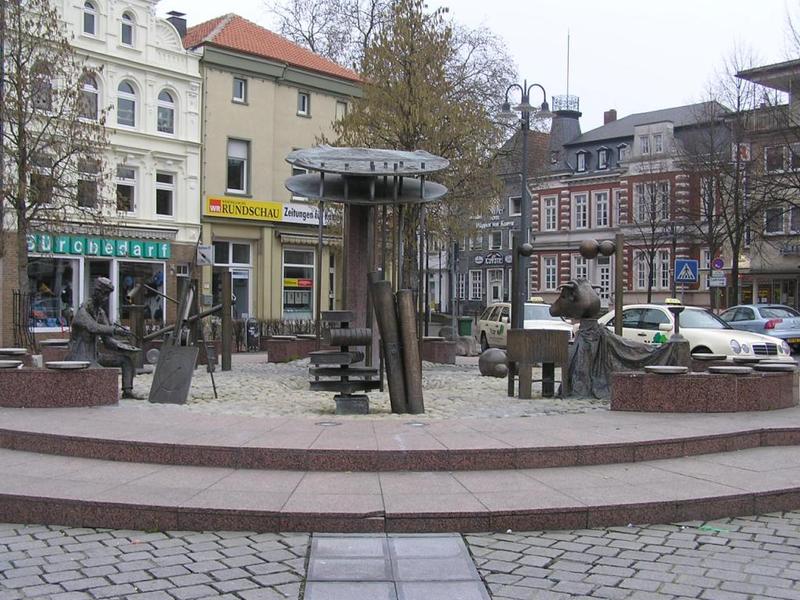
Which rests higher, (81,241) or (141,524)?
(81,241)

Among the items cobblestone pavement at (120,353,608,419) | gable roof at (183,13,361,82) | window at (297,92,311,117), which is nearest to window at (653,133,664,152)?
gable roof at (183,13,361,82)

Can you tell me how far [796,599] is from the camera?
4.72 metres

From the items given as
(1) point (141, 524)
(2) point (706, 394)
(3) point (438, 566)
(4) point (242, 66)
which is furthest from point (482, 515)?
(4) point (242, 66)

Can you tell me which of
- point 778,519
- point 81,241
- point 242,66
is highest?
point 242,66

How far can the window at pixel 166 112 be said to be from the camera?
3139 cm

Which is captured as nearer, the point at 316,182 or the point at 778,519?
the point at 778,519

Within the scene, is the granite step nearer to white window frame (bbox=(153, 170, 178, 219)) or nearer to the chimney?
white window frame (bbox=(153, 170, 178, 219))

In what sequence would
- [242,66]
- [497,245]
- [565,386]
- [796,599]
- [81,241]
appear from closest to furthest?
[796,599], [565,386], [81,241], [242,66], [497,245]

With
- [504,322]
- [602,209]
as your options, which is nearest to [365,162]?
[504,322]

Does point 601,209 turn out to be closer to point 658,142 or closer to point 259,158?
point 658,142

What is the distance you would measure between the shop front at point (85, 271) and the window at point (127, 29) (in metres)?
7.42

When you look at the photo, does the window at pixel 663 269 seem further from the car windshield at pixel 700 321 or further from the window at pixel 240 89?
the car windshield at pixel 700 321

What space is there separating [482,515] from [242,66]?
3065cm

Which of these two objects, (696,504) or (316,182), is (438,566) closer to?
(696,504)
